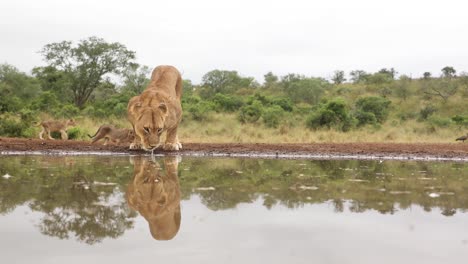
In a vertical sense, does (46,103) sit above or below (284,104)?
below

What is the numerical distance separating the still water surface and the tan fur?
6.02ft

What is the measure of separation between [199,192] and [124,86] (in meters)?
34.4

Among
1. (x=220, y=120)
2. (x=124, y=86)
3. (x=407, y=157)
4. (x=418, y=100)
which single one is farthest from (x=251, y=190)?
(x=418, y=100)

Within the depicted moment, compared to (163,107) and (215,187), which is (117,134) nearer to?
(163,107)

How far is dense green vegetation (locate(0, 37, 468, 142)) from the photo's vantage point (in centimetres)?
2447

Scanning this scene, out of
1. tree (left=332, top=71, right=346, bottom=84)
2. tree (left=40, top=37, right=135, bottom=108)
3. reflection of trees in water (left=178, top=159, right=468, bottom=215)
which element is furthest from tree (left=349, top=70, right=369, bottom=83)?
reflection of trees in water (left=178, top=159, right=468, bottom=215)

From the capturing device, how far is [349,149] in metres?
13.1

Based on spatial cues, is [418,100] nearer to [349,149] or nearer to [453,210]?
[349,149]

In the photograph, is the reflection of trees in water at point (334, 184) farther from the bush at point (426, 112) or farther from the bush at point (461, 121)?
the bush at point (426, 112)

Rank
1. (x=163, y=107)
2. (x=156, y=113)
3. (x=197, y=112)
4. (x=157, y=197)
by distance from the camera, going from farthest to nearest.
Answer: (x=197, y=112) < (x=163, y=107) < (x=156, y=113) < (x=157, y=197)

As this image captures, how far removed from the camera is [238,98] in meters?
36.3

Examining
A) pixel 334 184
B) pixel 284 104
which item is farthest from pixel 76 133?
pixel 284 104

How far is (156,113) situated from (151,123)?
239 millimetres

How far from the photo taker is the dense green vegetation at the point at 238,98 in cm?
2447
